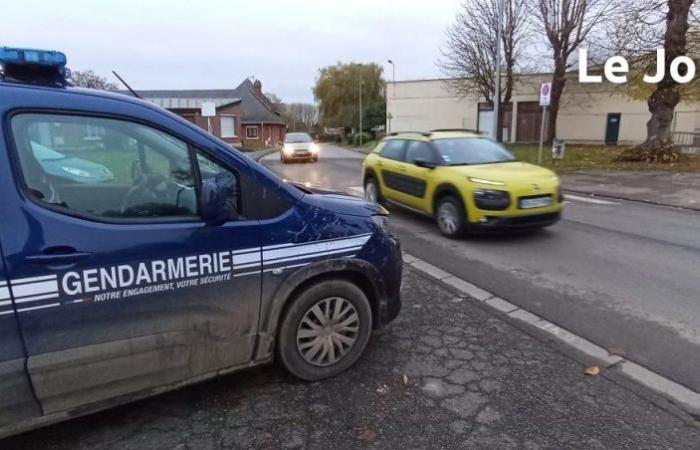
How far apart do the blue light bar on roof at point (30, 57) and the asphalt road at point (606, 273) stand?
416 centimetres

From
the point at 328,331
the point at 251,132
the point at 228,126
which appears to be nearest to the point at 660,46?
the point at 328,331

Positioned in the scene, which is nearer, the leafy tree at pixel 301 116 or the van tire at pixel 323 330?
the van tire at pixel 323 330

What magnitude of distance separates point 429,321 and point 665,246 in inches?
177

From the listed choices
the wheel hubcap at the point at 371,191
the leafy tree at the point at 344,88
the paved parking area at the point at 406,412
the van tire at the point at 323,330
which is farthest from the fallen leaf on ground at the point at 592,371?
the leafy tree at the point at 344,88

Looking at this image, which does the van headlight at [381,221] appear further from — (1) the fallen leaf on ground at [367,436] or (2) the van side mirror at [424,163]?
(2) the van side mirror at [424,163]

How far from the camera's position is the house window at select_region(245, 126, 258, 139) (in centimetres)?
5188

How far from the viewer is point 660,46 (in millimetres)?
16531

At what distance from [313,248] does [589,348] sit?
2.36 metres

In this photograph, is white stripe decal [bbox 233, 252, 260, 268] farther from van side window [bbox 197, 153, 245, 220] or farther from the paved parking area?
the paved parking area

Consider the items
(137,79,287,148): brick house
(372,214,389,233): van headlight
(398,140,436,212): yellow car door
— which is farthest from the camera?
(137,79,287,148): brick house

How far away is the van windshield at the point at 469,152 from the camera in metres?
7.48

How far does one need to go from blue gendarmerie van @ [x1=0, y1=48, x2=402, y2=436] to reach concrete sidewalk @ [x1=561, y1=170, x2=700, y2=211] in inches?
392

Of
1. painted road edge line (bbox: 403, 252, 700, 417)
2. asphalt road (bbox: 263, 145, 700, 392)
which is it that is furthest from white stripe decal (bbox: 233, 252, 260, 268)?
asphalt road (bbox: 263, 145, 700, 392)

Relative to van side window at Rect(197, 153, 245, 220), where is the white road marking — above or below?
below
